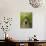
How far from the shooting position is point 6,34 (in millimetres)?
4062

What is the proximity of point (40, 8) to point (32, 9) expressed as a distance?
0.28 metres

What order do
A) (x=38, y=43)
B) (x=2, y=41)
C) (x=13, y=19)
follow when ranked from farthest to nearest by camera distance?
1. (x=13, y=19)
2. (x=2, y=41)
3. (x=38, y=43)

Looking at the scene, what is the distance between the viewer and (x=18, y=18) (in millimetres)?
4176

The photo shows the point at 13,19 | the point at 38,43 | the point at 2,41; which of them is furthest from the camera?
the point at 13,19

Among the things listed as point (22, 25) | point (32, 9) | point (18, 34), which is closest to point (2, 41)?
point (18, 34)

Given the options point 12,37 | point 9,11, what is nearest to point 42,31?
point 12,37

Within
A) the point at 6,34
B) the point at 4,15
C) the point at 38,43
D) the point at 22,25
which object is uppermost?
the point at 4,15

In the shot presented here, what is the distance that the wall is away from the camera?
163 inches

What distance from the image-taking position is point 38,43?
362 centimetres

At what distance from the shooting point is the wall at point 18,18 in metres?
4.13

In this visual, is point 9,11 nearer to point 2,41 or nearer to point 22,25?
point 22,25

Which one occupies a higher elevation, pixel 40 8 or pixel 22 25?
pixel 40 8

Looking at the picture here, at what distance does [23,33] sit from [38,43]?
75cm

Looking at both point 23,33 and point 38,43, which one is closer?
point 38,43
